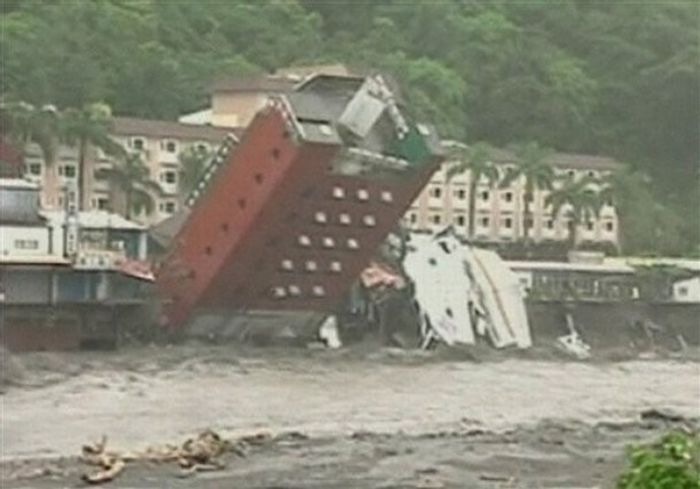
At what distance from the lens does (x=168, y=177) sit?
132ft

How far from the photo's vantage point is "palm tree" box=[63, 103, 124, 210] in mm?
38344

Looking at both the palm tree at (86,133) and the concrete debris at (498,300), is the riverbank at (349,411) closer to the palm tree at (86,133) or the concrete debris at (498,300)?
the concrete debris at (498,300)

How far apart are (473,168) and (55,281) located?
47.9 ft

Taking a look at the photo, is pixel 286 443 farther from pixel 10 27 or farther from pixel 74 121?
pixel 10 27

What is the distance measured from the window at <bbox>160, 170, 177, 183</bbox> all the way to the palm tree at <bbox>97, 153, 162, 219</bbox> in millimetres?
199

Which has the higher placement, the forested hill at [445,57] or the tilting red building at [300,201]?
the forested hill at [445,57]

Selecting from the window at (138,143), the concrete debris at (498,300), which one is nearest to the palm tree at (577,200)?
the concrete debris at (498,300)

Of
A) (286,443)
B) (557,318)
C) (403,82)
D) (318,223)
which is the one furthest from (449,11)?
(286,443)

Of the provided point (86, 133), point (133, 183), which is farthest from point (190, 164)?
point (86, 133)

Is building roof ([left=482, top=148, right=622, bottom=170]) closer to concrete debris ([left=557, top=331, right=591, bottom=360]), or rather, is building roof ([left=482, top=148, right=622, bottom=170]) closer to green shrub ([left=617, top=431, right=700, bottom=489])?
concrete debris ([left=557, top=331, right=591, bottom=360])

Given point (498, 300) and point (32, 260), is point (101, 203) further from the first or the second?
point (32, 260)

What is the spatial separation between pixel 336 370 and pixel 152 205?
1192cm

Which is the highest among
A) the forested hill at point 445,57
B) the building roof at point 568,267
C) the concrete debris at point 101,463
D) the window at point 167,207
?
the forested hill at point 445,57

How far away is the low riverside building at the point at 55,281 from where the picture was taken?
2988 cm
